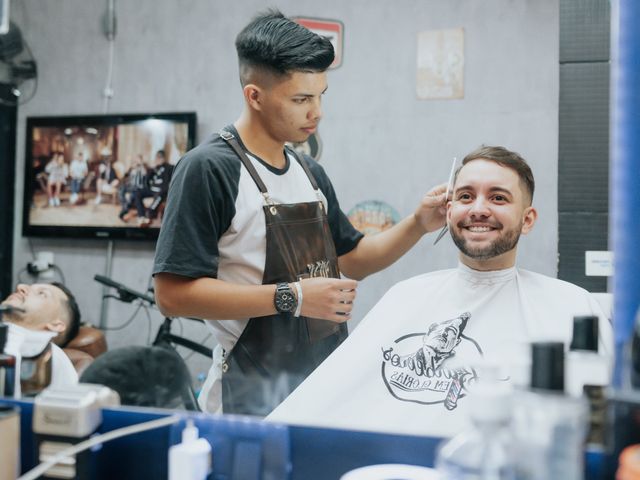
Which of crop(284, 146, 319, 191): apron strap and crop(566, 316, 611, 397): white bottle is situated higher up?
crop(284, 146, 319, 191): apron strap

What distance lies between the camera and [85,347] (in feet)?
4.09

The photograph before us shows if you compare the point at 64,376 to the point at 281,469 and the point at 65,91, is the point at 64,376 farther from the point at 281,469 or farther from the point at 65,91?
the point at 65,91

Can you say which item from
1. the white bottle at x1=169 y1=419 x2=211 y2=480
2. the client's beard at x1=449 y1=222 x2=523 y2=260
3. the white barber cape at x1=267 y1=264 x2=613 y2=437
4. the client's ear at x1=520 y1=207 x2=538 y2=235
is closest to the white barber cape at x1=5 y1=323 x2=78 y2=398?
the white bottle at x1=169 y1=419 x2=211 y2=480

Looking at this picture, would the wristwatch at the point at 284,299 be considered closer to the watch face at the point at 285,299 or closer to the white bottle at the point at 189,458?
the watch face at the point at 285,299

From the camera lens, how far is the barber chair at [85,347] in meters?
1.10

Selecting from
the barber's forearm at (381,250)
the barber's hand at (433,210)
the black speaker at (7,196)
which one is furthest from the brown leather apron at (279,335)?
the black speaker at (7,196)

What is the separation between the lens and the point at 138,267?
1.51m

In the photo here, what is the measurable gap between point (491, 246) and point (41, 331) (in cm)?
100

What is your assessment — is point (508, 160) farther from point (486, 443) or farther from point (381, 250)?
point (486, 443)

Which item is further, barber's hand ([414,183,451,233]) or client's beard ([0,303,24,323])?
barber's hand ([414,183,451,233])

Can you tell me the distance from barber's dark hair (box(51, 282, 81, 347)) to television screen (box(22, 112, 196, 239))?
0.17 metres

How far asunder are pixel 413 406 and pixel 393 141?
699mm

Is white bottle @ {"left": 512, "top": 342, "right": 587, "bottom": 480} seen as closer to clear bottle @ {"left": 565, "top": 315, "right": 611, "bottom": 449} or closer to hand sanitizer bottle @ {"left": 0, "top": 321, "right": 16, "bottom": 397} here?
clear bottle @ {"left": 565, "top": 315, "right": 611, "bottom": 449}

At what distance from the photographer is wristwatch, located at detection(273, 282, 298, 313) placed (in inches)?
45.5
